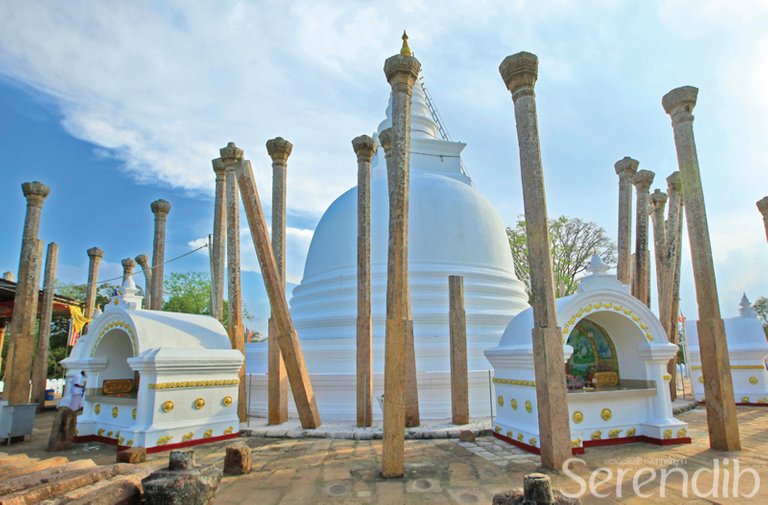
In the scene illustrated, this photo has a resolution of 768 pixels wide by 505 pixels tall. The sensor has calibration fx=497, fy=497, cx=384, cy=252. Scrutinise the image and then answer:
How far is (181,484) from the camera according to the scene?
4051mm

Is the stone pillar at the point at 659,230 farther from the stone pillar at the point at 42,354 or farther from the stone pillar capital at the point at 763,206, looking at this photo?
the stone pillar at the point at 42,354

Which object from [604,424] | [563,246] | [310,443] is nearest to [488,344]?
[604,424]

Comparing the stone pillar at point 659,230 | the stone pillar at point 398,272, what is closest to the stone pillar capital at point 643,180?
the stone pillar at point 659,230

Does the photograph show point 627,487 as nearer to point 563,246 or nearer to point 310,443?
point 310,443

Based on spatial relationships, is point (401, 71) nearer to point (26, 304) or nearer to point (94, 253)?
point (26, 304)

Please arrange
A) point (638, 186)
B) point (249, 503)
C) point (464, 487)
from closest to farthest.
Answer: point (249, 503) → point (464, 487) → point (638, 186)

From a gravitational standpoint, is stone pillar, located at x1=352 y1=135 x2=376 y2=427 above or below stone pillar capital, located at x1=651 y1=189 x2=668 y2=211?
below

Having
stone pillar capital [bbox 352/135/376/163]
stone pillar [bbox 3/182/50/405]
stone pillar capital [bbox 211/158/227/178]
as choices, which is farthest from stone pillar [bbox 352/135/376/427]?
stone pillar [bbox 3/182/50/405]

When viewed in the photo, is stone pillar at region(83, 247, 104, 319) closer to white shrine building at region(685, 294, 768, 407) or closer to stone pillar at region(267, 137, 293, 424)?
stone pillar at region(267, 137, 293, 424)

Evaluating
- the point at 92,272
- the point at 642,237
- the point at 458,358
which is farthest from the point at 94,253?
the point at 642,237

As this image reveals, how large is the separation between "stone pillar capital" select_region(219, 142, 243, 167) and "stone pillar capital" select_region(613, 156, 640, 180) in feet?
28.4

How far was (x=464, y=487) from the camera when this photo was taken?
5586mm

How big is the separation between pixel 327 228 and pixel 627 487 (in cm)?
1178

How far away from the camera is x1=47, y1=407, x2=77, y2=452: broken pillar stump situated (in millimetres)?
8711
